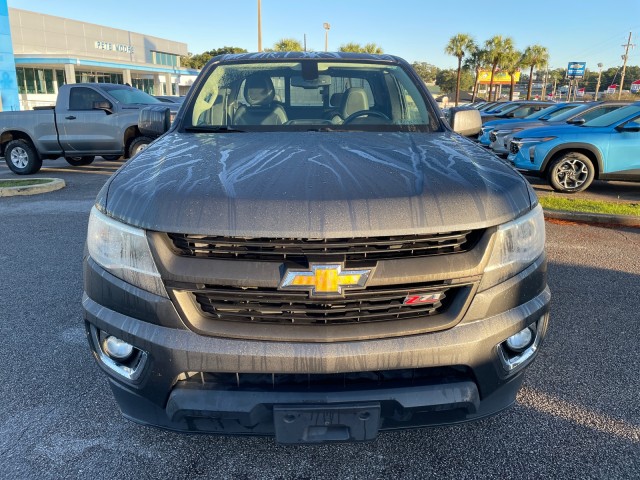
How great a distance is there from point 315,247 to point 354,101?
1.87m

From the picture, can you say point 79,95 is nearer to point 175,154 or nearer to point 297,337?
point 175,154

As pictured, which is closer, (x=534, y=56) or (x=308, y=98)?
(x=308, y=98)

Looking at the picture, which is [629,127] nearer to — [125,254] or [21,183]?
[125,254]

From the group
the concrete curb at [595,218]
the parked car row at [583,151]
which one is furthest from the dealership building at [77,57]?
the concrete curb at [595,218]

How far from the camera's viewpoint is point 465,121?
3.38 metres

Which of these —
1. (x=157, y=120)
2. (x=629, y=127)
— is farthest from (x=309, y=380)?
(x=629, y=127)

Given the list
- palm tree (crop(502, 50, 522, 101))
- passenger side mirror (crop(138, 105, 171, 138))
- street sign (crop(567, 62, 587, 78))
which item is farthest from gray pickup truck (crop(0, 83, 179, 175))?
street sign (crop(567, 62, 587, 78))

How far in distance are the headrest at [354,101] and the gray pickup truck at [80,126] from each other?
8083 millimetres

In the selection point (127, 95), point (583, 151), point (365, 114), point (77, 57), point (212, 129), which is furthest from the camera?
point (77, 57)

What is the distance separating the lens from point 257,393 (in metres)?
1.75

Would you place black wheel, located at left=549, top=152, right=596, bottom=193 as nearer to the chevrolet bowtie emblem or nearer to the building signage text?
the chevrolet bowtie emblem

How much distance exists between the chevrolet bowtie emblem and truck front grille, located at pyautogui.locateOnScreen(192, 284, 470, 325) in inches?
1.3

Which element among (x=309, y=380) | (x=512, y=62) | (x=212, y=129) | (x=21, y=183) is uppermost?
(x=512, y=62)

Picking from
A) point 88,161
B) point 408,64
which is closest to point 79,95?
point 88,161
